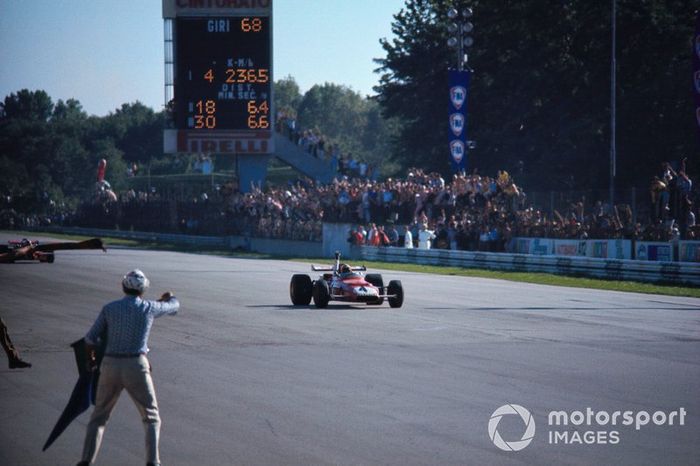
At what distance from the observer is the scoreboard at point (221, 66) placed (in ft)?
A: 160

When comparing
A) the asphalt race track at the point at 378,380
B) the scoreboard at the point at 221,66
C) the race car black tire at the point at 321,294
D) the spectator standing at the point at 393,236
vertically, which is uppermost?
the scoreboard at the point at 221,66

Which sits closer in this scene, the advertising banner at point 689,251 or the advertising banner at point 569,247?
the advertising banner at point 689,251

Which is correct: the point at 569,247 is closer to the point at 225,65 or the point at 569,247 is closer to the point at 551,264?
the point at 551,264

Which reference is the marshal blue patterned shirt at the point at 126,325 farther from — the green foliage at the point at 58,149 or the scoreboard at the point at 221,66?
the green foliage at the point at 58,149

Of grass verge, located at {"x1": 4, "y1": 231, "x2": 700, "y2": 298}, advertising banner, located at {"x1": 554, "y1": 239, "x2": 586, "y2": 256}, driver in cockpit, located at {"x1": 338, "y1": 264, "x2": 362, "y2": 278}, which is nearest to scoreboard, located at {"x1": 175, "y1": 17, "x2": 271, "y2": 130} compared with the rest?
grass verge, located at {"x1": 4, "y1": 231, "x2": 700, "y2": 298}

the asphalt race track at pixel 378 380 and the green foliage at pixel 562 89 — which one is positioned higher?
the green foliage at pixel 562 89

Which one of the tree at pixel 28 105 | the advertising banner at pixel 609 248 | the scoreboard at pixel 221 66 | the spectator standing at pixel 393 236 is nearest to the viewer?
the advertising banner at pixel 609 248

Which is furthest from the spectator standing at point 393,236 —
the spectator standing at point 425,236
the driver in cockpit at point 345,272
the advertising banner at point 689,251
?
the driver in cockpit at point 345,272

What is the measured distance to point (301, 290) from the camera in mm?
23656

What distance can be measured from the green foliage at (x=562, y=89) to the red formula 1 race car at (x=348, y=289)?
30.9 metres

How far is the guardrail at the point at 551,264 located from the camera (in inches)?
1189

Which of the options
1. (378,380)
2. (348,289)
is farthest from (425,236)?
(378,380)

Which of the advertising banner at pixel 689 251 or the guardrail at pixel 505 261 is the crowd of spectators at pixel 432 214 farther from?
the guardrail at pixel 505 261

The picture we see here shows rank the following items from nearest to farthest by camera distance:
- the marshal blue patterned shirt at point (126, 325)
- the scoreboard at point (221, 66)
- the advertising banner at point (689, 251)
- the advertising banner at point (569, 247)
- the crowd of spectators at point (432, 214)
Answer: the marshal blue patterned shirt at point (126, 325) < the advertising banner at point (689, 251) < the crowd of spectators at point (432, 214) < the advertising banner at point (569, 247) < the scoreboard at point (221, 66)
